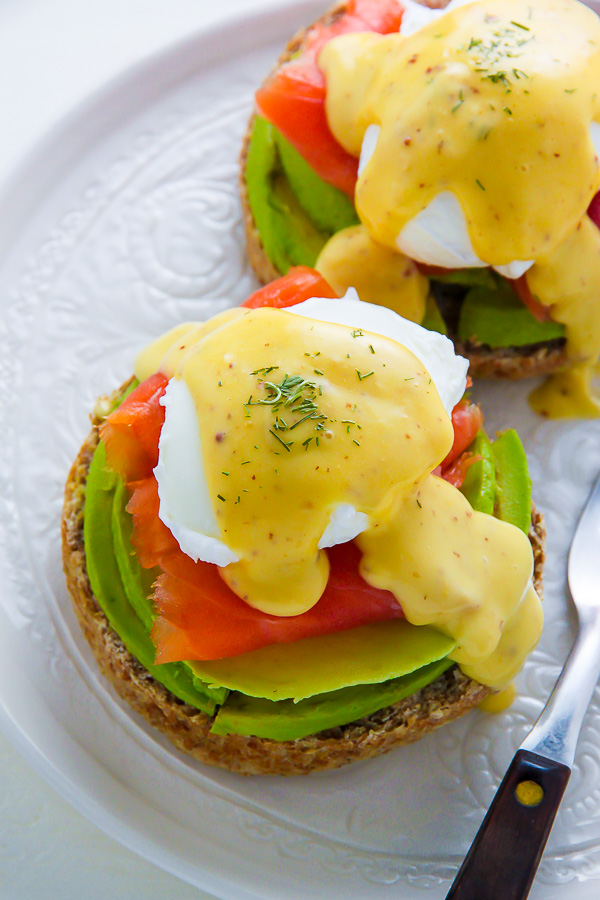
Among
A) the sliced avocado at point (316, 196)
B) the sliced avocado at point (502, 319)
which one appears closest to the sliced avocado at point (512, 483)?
the sliced avocado at point (502, 319)

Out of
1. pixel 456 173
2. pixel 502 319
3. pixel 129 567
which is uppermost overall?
pixel 456 173

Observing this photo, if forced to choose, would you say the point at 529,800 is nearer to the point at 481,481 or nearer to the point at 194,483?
the point at 481,481

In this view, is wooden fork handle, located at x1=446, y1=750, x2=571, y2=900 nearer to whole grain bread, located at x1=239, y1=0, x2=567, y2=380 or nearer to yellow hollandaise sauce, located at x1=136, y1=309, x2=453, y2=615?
yellow hollandaise sauce, located at x1=136, y1=309, x2=453, y2=615

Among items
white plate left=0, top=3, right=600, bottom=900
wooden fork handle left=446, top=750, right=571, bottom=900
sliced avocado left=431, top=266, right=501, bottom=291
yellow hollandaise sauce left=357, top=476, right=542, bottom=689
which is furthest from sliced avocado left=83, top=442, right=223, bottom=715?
sliced avocado left=431, top=266, right=501, bottom=291

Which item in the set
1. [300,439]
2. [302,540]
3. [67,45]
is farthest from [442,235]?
[67,45]

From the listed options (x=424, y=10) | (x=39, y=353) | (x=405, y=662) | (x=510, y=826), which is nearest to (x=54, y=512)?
(x=39, y=353)

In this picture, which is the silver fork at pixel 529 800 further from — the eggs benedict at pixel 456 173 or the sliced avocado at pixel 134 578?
the eggs benedict at pixel 456 173
